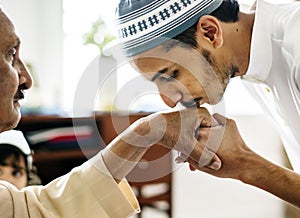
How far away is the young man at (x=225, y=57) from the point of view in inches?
43.9

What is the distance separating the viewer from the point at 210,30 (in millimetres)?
1229

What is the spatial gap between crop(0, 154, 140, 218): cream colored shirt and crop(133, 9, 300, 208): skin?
0.21 meters

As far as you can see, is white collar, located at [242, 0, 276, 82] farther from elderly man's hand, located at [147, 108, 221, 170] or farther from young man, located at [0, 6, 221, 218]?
young man, located at [0, 6, 221, 218]

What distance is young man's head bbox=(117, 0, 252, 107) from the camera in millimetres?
1131

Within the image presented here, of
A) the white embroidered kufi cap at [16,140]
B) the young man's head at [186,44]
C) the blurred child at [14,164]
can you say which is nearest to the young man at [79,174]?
the young man's head at [186,44]

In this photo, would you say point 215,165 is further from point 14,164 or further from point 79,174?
point 14,164

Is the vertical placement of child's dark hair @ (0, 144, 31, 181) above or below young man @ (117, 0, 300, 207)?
below

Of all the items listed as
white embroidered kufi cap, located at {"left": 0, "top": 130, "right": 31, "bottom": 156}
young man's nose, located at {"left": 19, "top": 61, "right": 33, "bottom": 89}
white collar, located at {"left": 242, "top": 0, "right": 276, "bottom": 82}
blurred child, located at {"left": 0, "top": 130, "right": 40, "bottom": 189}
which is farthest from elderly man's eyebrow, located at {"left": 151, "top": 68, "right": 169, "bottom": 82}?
blurred child, located at {"left": 0, "top": 130, "right": 40, "bottom": 189}

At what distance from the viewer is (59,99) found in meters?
3.64

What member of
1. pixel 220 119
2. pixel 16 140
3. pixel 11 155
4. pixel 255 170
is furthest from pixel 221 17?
pixel 11 155

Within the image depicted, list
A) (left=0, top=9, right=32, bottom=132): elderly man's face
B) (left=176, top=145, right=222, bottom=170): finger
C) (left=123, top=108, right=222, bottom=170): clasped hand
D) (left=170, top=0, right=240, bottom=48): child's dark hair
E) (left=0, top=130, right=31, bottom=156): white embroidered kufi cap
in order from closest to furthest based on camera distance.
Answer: (left=0, top=9, right=32, bottom=132): elderly man's face, (left=123, top=108, right=222, bottom=170): clasped hand, (left=176, top=145, right=222, bottom=170): finger, (left=170, top=0, right=240, bottom=48): child's dark hair, (left=0, top=130, right=31, bottom=156): white embroidered kufi cap

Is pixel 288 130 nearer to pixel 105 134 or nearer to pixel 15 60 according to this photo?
pixel 15 60

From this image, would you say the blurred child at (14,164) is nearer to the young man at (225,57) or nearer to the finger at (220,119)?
the young man at (225,57)

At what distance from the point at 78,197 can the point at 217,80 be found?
519 mm
